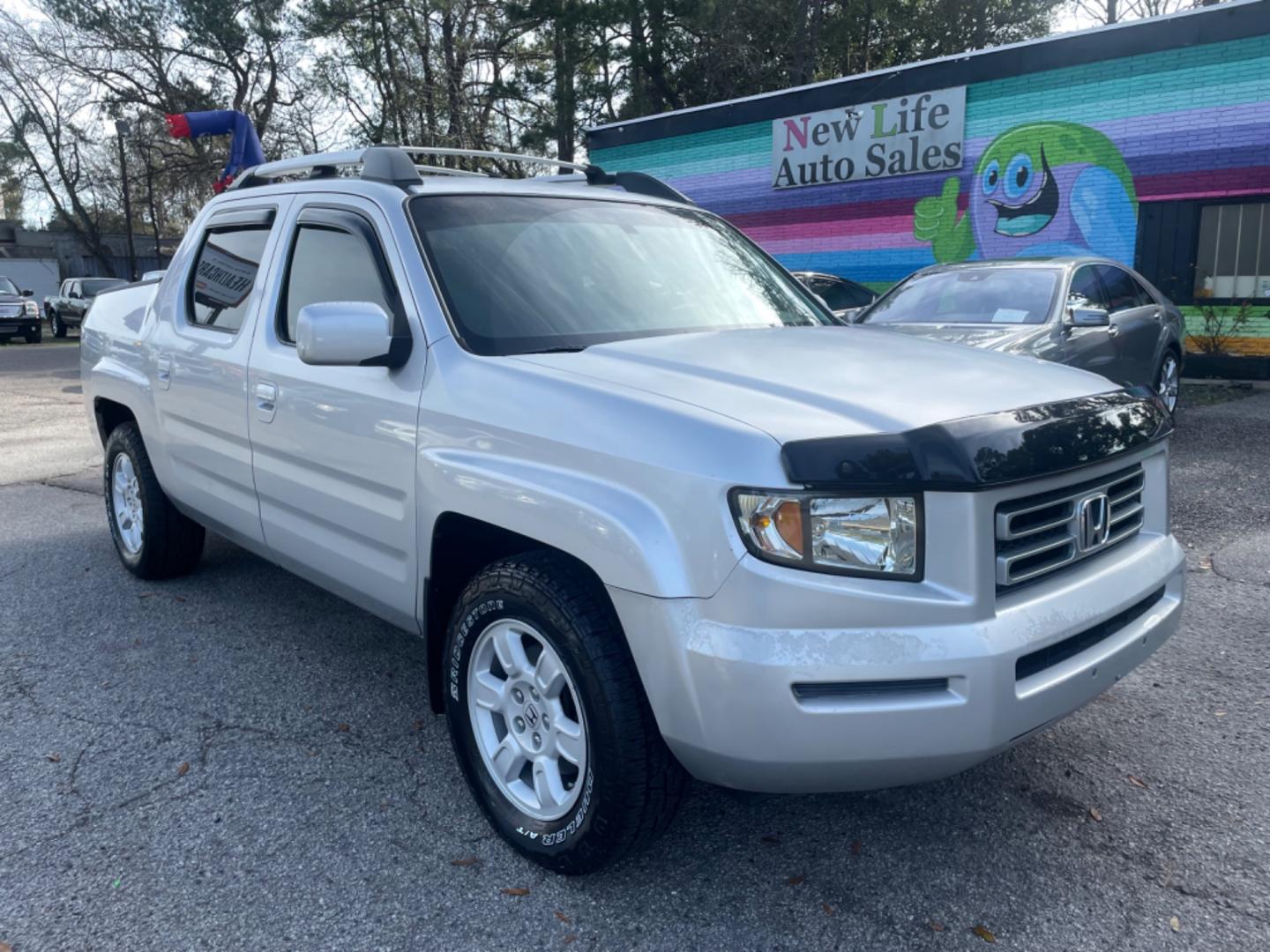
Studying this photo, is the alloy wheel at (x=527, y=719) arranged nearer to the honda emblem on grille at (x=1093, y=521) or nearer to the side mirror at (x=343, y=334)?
the side mirror at (x=343, y=334)

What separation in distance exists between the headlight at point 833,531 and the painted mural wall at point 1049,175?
42.1ft

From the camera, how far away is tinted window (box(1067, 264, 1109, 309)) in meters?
7.80

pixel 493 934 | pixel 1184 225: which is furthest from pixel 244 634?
pixel 1184 225

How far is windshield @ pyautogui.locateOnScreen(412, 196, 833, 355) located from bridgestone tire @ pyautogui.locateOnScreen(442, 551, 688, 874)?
28.9 inches

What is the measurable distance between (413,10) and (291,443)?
25181mm

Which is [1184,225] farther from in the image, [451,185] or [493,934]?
[493,934]

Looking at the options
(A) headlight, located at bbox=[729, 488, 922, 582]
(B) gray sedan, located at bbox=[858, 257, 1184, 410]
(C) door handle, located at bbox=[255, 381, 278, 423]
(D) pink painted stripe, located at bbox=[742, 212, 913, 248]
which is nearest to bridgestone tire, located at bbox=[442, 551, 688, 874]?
(A) headlight, located at bbox=[729, 488, 922, 582]

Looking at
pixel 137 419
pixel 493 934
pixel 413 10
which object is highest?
pixel 413 10

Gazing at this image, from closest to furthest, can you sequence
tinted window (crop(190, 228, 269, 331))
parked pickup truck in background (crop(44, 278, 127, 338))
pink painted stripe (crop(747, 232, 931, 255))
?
tinted window (crop(190, 228, 269, 331)) < pink painted stripe (crop(747, 232, 931, 255)) < parked pickup truck in background (crop(44, 278, 127, 338))

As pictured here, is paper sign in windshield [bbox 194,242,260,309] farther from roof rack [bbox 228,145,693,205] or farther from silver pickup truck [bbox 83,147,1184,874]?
roof rack [bbox 228,145,693,205]

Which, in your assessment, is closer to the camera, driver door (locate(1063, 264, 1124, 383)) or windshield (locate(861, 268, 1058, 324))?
driver door (locate(1063, 264, 1124, 383))

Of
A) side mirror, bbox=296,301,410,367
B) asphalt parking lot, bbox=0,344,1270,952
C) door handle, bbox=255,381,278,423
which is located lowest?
asphalt parking lot, bbox=0,344,1270,952

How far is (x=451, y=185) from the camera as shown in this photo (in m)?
3.49

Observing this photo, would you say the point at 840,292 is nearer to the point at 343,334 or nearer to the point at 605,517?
the point at 343,334
